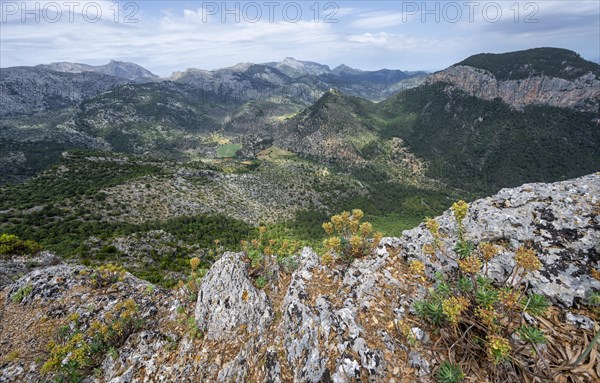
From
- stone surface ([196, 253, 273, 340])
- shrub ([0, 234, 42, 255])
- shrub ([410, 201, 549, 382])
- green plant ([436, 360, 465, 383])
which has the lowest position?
shrub ([0, 234, 42, 255])

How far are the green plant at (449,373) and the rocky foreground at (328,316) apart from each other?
1.62 ft

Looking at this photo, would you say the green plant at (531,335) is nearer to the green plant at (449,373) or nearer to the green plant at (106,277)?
the green plant at (449,373)

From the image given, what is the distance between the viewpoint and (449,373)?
21.0 feet

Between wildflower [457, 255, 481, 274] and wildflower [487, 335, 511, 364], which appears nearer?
wildflower [487, 335, 511, 364]

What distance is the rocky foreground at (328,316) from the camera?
7.90 meters

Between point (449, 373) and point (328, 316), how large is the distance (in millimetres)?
4030

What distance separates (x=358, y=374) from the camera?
761 cm

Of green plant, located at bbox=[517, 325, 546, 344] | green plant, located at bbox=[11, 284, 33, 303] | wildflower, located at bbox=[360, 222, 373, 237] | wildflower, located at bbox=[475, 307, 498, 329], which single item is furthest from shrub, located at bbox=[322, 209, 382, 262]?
green plant, located at bbox=[11, 284, 33, 303]

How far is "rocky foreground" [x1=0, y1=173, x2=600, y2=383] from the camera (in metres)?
7.90

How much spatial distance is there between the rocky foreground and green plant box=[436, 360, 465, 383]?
49 cm

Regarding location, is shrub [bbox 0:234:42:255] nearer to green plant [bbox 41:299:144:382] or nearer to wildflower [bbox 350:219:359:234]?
green plant [bbox 41:299:144:382]

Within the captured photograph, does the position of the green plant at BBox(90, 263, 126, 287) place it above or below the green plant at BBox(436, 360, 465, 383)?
below

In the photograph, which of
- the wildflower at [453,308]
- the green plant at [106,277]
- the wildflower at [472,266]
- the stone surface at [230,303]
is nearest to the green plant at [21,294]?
the green plant at [106,277]

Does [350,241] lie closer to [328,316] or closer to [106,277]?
[328,316]
